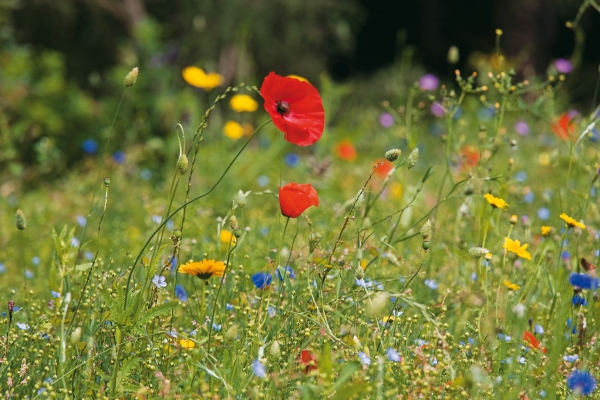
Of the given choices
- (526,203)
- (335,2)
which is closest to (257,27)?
(335,2)

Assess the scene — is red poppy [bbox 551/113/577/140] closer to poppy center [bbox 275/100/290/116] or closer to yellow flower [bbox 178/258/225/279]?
poppy center [bbox 275/100/290/116]

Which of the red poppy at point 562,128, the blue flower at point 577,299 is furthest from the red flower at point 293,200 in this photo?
the red poppy at point 562,128

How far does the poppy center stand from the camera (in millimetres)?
1544

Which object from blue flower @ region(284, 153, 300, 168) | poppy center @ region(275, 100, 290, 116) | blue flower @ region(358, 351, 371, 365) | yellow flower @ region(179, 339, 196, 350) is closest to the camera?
blue flower @ region(358, 351, 371, 365)

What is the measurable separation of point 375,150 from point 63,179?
2.36 m

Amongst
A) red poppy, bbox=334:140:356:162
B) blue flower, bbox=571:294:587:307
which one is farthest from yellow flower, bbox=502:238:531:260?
red poppy, bbox=334:140:356:162

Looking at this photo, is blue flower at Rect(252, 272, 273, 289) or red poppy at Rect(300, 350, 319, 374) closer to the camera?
red poppy at Rect(300, 350, 319, 374)

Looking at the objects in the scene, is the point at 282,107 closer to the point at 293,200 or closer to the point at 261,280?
the point at 293,200

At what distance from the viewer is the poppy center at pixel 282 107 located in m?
1.54

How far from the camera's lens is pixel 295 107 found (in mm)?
1568

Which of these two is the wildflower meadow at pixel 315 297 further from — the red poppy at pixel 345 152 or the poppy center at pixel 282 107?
the red poppy at pixel 345 152

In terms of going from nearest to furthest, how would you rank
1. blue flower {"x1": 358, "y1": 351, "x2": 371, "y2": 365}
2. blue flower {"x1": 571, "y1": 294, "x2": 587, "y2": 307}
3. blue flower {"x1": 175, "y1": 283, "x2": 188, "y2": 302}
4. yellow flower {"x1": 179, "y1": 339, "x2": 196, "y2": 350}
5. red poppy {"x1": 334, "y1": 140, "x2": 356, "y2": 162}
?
blue flower {"x1": 358, "y1": 351, "x2": 371, "y2": 365}
yellow flower {"x1": 179, "y1": 339, "x2": 196, "y2": 350}
blue flower {"x1": 571, "y1": 294, "x2": 587, "y2": 307}
blue flower {"x1": 175, "y1": 283, "x2": 188, "y2": 302}
red poppy {"x1": 334, "y1": 140, "x2": 356, "y2": 162}

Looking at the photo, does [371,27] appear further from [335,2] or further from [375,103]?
[335,2]

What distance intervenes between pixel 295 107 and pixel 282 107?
31 millimetres
